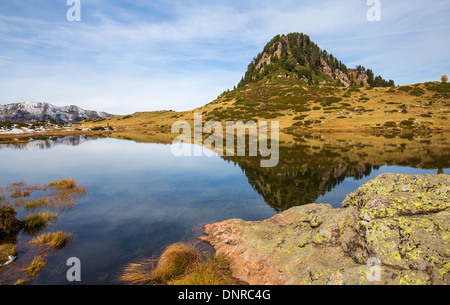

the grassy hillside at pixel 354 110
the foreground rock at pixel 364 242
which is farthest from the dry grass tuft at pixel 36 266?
the grassy hillside at pixel 354 110

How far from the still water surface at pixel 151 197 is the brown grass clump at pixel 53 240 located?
1.31 ft

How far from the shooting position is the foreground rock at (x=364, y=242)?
6.40m

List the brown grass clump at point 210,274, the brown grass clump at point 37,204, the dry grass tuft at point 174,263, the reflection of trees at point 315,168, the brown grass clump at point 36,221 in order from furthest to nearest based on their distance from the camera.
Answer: the reflection of trees at point 315,168 → the brown grass clump at point 37,204 → the brown grass clump at point 36,221 → the dry grass tuft at point 174,263 → the brown grass clump at point 210,274

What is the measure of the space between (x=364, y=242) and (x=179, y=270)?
6934mm

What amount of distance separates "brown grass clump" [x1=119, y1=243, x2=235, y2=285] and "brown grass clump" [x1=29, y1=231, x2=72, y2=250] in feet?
13.9

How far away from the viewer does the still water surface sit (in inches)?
413

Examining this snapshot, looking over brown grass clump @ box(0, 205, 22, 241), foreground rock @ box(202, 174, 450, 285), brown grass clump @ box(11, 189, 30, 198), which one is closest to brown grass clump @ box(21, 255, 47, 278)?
brown grass clump @ box(0, 205, 22, 241)

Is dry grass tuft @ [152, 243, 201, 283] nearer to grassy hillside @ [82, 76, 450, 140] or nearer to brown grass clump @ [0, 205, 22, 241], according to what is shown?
brown grass clump @ [0, 205, 22, 241]

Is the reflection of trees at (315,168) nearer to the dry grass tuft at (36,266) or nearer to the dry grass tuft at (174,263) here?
the dry grass tuft at (174,263)

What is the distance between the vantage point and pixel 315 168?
26062 millimetres

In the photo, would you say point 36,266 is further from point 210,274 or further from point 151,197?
point 151,197

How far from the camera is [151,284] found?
823cm

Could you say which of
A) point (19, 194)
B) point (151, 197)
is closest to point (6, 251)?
point (151, 197)
